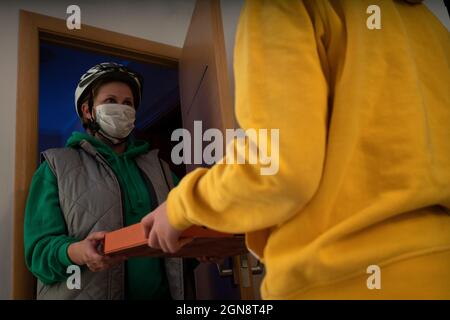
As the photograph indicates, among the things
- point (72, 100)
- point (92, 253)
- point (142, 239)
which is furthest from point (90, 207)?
point (72, 100)

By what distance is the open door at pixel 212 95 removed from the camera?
1.09 m

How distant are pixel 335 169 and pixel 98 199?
36.9 inches

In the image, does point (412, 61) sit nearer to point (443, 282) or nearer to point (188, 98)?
point (443, 282)

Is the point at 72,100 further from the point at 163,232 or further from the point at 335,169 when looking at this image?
the point at 335,169

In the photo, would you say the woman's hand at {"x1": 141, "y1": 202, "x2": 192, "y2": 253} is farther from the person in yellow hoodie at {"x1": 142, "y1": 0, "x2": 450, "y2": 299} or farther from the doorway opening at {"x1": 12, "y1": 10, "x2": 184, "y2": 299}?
the doorway opening at {"x1": 12, "y1": 10, "x2": 184, "y2": 299}

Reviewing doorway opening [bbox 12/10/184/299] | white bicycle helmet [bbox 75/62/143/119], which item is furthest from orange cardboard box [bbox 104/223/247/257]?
white bicycle helmet [bbox 75/62/143/119]

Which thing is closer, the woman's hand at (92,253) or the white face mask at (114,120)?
the woman's hand at (92,253)

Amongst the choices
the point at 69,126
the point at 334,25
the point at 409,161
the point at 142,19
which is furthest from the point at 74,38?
the point at 409,161

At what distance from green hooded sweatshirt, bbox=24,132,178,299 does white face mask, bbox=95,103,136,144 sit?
0.25 feet

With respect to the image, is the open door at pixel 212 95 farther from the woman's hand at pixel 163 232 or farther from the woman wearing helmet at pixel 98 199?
the woman's hand at pixel 163 232

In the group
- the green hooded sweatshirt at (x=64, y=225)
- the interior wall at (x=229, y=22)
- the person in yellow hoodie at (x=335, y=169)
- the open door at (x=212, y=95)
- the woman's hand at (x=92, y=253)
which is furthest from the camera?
the interior wall at (x=229, y=22)

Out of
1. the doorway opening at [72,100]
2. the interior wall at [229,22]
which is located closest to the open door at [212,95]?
the interior wall at [229,22]

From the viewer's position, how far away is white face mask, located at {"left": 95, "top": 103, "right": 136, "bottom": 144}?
4.33ft

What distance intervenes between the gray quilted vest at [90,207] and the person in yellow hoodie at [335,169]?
752 mm
